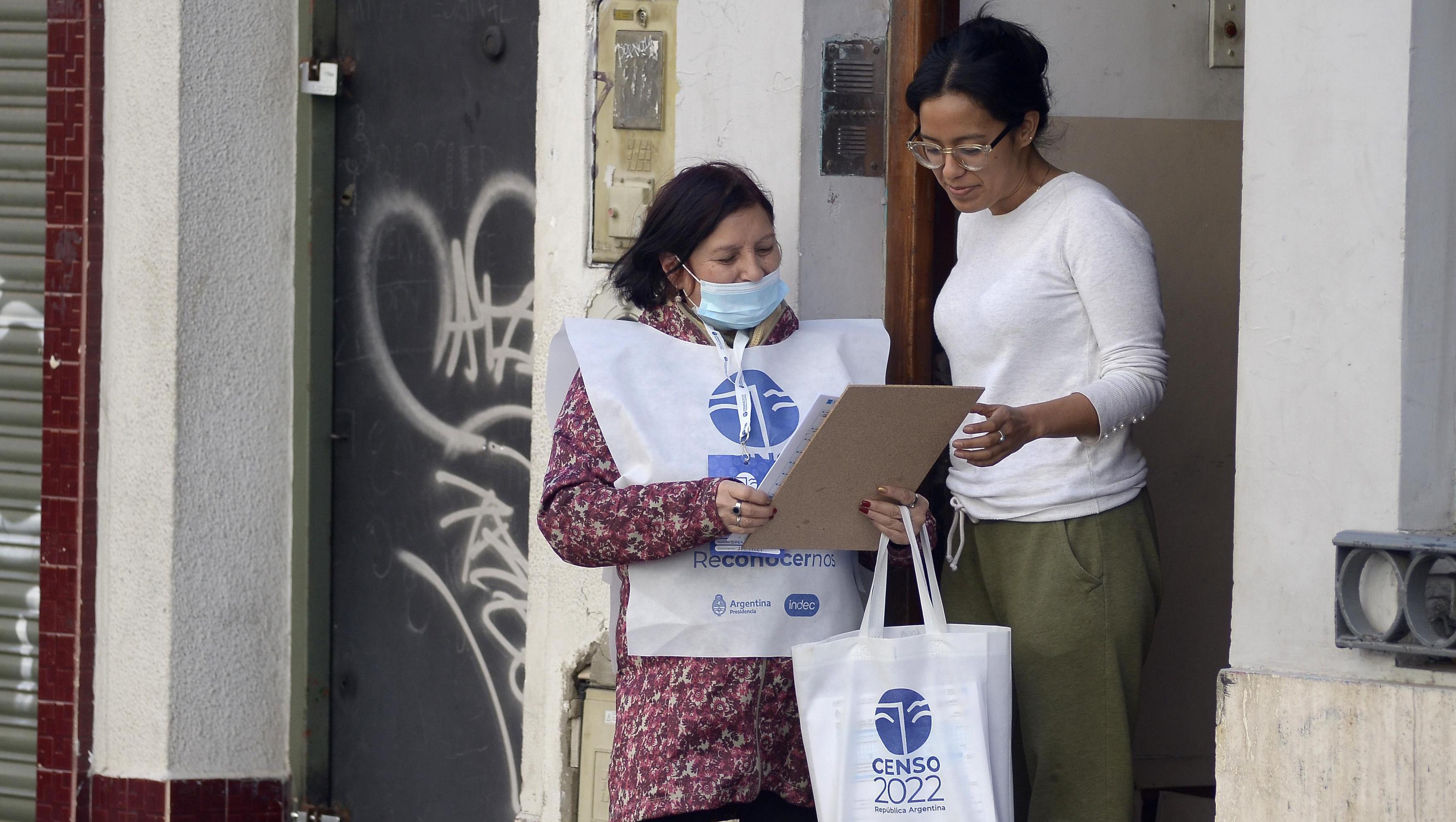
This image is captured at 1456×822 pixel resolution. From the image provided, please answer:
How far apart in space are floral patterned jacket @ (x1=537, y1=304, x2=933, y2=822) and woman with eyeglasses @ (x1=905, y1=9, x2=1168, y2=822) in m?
0.29

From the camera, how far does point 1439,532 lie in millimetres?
2689

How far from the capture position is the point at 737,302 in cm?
299

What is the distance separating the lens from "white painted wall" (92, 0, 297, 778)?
4867mm

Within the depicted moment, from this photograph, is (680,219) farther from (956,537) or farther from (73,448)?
(73,448)

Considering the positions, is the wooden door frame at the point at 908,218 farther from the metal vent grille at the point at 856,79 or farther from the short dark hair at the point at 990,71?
the short dark hair at the point at 990,71

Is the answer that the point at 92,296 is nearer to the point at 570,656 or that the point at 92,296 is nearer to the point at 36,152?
the point at 36,152

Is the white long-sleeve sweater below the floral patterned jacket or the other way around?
the other way around

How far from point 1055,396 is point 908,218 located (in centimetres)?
81

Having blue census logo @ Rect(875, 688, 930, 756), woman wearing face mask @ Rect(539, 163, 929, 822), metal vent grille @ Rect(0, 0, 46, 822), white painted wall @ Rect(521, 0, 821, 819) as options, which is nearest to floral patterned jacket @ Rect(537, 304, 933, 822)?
woman wearing face mask @ Rect(539, 163, 929, 822)

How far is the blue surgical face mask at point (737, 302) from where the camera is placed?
118 inches

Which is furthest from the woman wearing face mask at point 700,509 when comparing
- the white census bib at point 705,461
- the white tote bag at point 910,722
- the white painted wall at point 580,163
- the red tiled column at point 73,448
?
the red tiled column at point 73,448

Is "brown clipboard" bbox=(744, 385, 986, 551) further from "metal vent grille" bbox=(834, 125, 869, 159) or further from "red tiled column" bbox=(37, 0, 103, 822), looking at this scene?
"red tiled column" bbox=(37, 0, 103, 822)

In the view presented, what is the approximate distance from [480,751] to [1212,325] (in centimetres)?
258

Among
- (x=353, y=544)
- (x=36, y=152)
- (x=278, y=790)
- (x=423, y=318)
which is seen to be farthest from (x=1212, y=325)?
(x=36, y=152)
